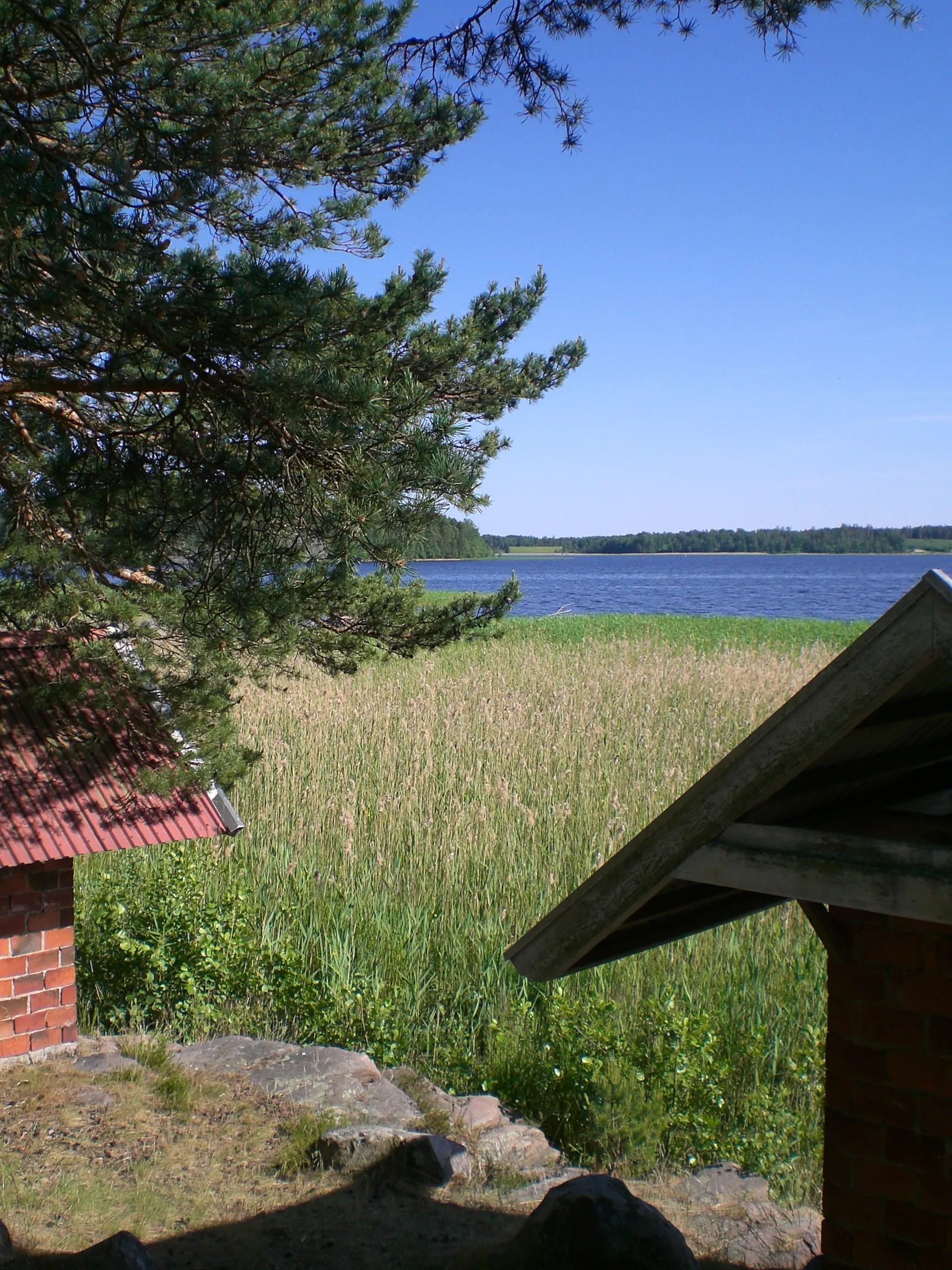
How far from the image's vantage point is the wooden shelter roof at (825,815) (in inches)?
84.5

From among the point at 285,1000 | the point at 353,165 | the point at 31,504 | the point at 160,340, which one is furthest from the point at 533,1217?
the point at 353,165

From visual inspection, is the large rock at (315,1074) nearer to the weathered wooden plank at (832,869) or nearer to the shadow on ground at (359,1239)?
the shadow on ground at (359,1239)

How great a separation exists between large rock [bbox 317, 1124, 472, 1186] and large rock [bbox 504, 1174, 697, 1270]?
99 centimetres

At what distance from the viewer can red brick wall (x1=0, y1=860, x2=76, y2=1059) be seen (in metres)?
5.91

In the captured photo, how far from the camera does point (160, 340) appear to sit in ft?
14.5

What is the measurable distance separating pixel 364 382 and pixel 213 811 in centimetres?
300

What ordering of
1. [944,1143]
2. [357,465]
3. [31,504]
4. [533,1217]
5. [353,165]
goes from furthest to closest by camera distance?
[353,165], [31,504], [357,465], [533,1217], [944,1143]

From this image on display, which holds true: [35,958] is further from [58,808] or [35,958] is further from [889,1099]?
[889,1099]

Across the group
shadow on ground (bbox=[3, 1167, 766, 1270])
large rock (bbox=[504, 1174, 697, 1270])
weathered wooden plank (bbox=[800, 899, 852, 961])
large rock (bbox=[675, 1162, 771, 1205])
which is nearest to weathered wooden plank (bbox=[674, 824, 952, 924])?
weathered wooden plank (bbox=[800, 899, 852, 961])

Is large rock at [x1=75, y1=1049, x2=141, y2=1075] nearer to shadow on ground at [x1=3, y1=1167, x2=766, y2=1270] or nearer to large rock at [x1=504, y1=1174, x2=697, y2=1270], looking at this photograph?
shadow on ground at [x1=3, y1=1167, x2=766, y2=1270]

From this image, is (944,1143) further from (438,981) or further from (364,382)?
(438,981)

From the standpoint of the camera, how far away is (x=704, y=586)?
3903 inches

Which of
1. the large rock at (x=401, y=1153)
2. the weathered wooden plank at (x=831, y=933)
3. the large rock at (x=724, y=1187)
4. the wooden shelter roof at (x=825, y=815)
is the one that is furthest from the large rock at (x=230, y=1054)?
the weathered wooden plank at (x=831, y=933)

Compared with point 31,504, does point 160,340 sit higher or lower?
higher
